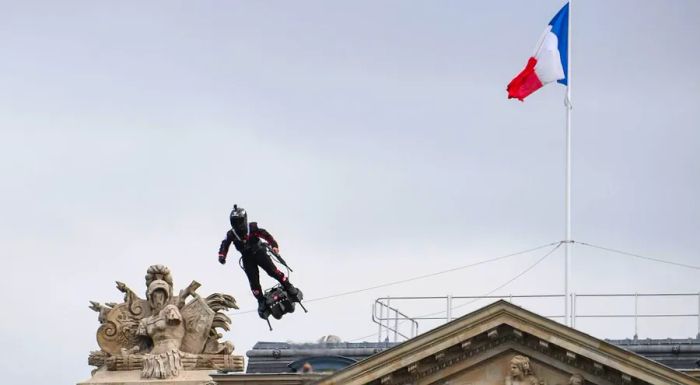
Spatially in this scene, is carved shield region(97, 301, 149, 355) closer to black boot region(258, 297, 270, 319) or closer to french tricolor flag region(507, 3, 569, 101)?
black boot region(258, 297, 270, 319)

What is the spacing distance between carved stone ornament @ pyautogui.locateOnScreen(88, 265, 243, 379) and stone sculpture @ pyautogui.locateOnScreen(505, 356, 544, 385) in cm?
978

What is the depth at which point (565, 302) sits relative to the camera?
89938 mm

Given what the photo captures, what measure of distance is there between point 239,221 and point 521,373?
440 inches

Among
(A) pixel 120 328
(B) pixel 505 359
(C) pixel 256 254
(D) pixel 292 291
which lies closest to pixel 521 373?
(B) pixel 505 359

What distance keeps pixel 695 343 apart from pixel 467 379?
8.48 meters

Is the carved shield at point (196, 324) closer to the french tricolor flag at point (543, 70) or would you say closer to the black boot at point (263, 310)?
the black boot at point (263, 310)

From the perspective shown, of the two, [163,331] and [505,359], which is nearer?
[505,359]

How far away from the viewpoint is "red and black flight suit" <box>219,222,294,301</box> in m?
90.3

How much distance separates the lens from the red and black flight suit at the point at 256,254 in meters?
90.3

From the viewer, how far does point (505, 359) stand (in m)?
83.8

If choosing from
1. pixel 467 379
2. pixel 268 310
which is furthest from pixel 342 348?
pixel 467 379

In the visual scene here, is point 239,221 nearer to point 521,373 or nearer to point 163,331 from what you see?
point 163,331

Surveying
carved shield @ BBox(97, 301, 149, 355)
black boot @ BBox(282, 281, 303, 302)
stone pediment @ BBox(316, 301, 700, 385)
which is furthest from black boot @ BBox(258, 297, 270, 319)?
stone pediment @ BBox(316, 301, 700, 385)

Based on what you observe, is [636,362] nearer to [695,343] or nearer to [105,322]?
[695,343]
